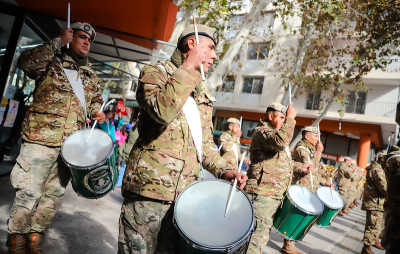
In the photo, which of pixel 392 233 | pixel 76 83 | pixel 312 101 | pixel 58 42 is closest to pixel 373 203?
pixel 392 233

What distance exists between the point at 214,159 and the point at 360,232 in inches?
298

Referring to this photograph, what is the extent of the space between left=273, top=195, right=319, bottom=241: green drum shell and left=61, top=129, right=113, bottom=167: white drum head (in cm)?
222

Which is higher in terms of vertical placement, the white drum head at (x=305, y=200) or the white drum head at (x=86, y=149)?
the white drum head at (x=86, y=149)

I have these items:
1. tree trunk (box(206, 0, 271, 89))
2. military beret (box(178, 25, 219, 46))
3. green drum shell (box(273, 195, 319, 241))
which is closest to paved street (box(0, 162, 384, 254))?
green drum shell (box(273, 195, 319, 241))

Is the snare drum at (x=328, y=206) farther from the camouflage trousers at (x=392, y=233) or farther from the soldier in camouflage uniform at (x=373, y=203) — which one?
the camouflage trousers at (x=392, y=233)

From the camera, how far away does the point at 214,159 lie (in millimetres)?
1952

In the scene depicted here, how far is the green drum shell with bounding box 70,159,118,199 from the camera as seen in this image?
250cm

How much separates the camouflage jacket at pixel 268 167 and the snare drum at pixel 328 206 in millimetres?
1642

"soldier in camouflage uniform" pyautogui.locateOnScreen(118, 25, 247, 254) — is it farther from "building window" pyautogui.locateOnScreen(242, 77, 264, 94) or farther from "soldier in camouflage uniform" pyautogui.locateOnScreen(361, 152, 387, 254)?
"building window" pyautogui.locateOnScreen(242, 77, 264, 94)

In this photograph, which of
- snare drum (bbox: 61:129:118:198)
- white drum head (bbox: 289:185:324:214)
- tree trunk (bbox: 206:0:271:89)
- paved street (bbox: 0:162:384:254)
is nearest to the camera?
snare drum (bbox: 61:129:118:198)

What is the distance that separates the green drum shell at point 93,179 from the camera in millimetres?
2504

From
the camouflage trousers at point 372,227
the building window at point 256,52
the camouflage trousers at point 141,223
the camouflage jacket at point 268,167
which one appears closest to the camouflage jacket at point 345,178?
the camouflage trousers at point 372,227

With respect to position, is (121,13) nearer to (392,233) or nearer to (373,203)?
(392,233)

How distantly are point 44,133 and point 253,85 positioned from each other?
20.0m
